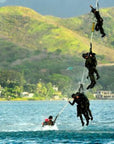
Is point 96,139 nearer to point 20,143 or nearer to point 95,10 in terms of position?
point 20,143

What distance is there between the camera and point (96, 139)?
5603 centimetres

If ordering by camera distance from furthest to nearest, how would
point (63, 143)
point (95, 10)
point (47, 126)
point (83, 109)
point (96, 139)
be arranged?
point (47, 126), point (96, 139), point (63, 143), point (83, 109), point (95, 10)

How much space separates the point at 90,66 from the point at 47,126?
119 feet

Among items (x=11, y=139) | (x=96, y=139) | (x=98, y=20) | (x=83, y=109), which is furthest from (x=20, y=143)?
(x=98, y=20)

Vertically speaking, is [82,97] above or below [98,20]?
below

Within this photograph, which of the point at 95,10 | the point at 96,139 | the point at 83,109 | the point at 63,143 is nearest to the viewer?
the point at 95,10

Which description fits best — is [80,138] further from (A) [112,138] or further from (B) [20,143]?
(B) [20,143]

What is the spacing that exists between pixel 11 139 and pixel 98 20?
2447 centimetres

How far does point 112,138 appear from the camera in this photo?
188 ft

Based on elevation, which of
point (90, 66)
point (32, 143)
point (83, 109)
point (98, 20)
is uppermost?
point (98, 20)

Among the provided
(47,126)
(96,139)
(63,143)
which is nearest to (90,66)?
(63,143)

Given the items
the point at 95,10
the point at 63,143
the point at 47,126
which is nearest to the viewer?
the point at 95,10

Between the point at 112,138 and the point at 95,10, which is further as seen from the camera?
the point at 112,138

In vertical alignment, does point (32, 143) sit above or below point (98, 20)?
below
